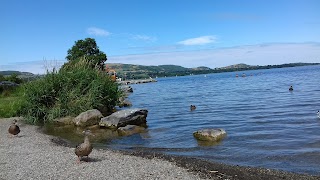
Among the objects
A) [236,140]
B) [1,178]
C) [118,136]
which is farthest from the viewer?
[118,136]

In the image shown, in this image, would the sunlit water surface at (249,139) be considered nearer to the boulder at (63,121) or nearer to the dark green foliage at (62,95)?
the dark green foliage at (62,95)

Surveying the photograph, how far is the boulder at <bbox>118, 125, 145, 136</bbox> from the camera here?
21.9 meters

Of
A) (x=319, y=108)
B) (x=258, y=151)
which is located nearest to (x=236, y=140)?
(x=258, y=151)

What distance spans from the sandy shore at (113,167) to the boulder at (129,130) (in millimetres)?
6843

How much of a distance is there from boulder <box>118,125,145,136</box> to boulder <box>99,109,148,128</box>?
0.90m

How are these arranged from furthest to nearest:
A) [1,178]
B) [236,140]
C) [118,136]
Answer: [118,136] < [236,140] < [1,178]

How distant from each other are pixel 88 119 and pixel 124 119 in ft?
9.96

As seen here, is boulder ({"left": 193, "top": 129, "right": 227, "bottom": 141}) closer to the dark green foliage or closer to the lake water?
the lake water

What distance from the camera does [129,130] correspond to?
22578 millimetres

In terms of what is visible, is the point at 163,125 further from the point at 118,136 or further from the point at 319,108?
the point at 319,108

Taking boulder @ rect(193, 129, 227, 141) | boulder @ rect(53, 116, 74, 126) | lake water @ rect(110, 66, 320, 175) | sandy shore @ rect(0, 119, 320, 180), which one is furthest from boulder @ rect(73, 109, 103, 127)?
sandy shore @ rect(0, 119, 320, 180)

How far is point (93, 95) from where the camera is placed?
28.9 meters

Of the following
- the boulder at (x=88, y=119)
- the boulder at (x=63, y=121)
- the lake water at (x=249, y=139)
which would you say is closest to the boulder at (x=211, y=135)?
the lake water at (x=249, y=139)

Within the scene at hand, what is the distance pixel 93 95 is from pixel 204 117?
32.6 feet
